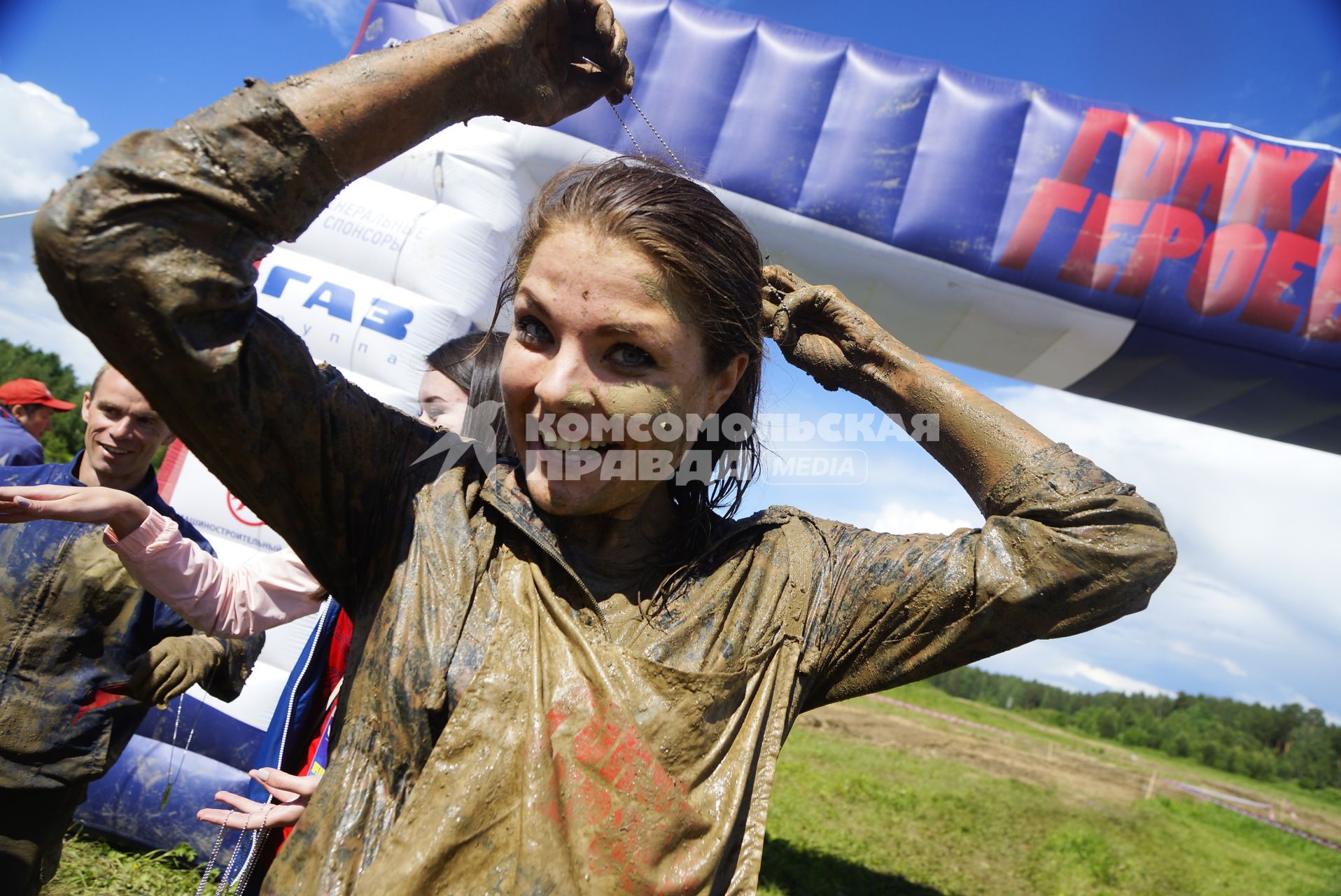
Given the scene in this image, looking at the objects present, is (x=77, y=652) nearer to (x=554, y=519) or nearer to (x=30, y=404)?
(x=554, y=519)

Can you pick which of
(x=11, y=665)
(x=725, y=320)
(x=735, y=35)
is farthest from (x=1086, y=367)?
(x=11, y=665)

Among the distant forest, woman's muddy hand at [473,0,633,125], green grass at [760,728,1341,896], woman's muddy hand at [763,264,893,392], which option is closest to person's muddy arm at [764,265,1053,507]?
woman's muddy hand at [763,264,893,392]

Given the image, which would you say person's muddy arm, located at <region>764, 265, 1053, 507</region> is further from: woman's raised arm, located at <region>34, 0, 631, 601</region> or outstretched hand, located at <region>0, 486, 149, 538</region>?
outstretched hand, located at <region>0, 486, 149, 538</region>

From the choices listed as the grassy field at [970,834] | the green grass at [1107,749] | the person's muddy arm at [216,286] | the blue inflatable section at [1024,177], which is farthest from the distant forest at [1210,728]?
the person's muddy arm at [216,286]

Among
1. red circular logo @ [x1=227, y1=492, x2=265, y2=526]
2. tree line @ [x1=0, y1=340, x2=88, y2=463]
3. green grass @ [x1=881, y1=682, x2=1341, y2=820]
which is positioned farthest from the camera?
tree line @ [x1=0, y1=340, x2=88, y2=463]

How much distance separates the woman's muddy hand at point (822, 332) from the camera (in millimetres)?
1626

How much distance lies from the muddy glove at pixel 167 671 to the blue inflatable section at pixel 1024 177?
321cm

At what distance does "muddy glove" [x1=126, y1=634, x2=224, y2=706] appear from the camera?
2.48 m

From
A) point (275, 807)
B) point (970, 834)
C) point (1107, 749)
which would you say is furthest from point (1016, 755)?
point (275, 807)

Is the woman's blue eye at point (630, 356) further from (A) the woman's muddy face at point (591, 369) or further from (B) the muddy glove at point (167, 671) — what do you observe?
(B) the muddy glove at point (167, 671)

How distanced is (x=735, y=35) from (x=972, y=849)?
6392 mm

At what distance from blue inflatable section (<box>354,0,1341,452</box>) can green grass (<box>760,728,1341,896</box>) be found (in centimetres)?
384

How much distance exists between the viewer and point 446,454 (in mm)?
1295

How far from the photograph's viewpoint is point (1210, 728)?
22266mm
